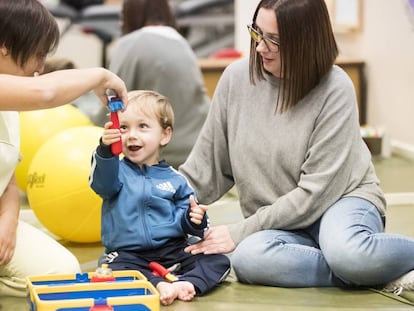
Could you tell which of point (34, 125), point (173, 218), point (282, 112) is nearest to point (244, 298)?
point (173, 218)

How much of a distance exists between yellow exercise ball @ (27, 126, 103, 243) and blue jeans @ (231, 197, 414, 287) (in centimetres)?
64

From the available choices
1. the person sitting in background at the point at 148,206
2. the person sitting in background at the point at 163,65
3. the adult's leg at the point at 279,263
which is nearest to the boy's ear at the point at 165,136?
the person sitting in background at the point at 148,206

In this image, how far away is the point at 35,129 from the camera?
3.10 meters

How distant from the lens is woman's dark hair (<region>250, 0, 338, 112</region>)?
2.03 meters

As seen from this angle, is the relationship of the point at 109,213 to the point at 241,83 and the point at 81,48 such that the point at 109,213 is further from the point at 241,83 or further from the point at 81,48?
the point at 81,48

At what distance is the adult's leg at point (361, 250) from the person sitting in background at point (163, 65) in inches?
65.6

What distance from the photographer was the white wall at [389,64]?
4.12 metres

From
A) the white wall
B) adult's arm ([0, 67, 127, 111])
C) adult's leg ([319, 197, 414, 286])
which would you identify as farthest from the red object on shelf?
the white wall

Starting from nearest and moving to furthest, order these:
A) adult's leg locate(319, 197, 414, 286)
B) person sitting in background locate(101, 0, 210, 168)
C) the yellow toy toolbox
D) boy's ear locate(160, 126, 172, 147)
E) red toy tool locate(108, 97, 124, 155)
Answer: the yellow toy toolbox, red toy tool locate(108, 97, 124, 155), adult's leg locate(319, 197, 414, 286), boy's ear locate(160, 126, 172, 147), person sitting in background locate(101, 0, 210, 168)

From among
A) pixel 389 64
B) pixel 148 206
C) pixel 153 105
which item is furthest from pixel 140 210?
pixel 389 64

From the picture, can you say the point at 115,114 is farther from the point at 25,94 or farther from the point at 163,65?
the point at 163,65

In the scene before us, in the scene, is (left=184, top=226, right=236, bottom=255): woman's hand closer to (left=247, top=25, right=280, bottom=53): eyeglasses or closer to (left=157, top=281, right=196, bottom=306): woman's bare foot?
(left=157, top=281, right=196, bottom=306): woman's bare foot

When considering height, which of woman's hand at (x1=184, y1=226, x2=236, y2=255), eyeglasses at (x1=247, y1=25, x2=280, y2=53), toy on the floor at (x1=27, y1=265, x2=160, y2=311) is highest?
eyeglasses at (x1=247, y1=25, x2=280, y2=53)

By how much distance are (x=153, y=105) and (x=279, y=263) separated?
20.4 inches
